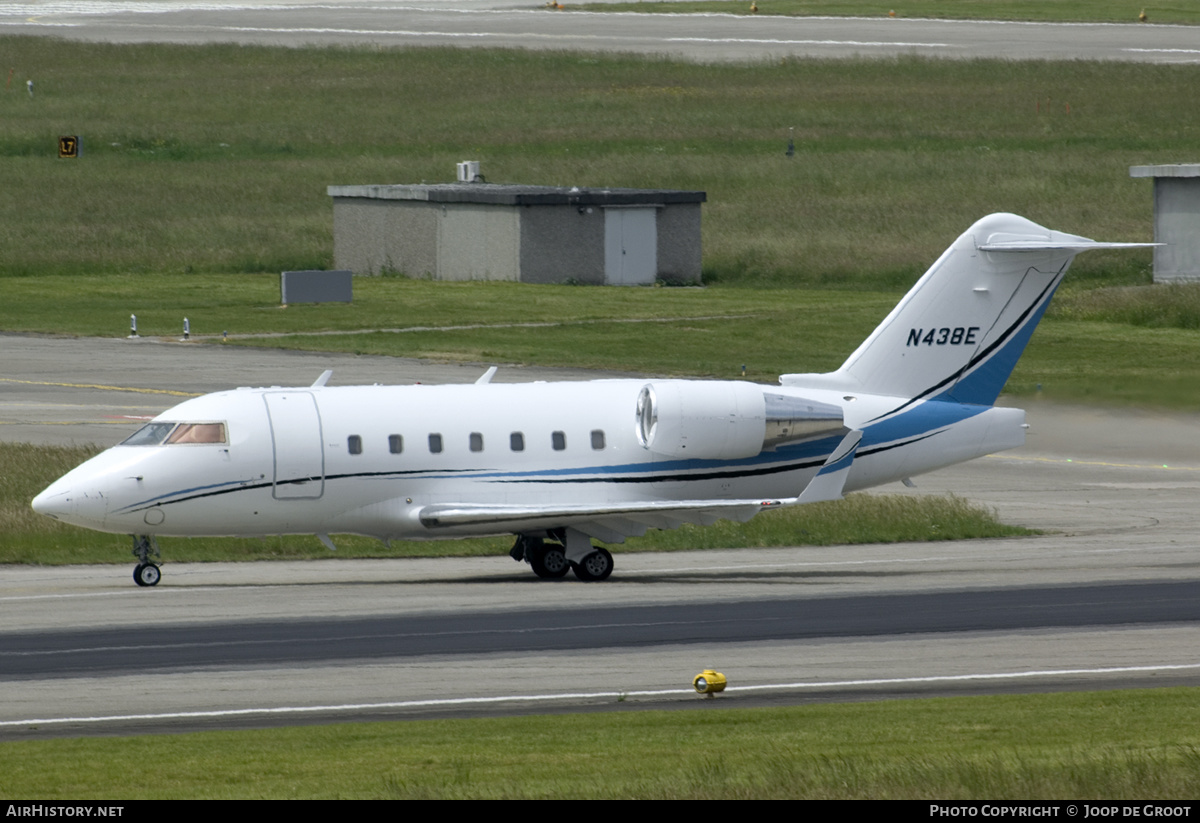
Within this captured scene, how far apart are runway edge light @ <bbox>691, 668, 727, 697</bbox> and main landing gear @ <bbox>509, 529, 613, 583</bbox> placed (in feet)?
36.6

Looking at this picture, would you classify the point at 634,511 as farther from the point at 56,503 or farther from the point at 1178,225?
the point at 1178,225

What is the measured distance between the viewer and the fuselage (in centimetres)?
3356

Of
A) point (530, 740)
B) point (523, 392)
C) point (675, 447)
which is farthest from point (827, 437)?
point (530, 740)

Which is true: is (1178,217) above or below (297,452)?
above

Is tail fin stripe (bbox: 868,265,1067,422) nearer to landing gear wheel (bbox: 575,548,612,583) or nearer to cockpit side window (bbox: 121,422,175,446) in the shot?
landing gear wheel (bbox: 575,548,612,583)

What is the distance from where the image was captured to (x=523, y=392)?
3553 centimetres

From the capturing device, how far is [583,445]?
3522cm

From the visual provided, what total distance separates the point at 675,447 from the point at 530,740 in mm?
14190

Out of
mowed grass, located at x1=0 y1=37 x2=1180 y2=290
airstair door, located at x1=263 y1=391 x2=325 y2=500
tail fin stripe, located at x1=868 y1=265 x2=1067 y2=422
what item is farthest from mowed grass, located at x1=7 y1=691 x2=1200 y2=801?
mowed grass, located at x1=0 y1=37 x2=1180 y2=290

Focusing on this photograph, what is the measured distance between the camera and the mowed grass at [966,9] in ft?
566

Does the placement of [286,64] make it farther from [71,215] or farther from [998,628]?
[998,628]

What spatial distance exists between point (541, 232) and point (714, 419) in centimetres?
5163

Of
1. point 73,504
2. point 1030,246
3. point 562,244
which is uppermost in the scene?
point 562,244

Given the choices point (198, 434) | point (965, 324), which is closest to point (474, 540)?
point (198, 434)
